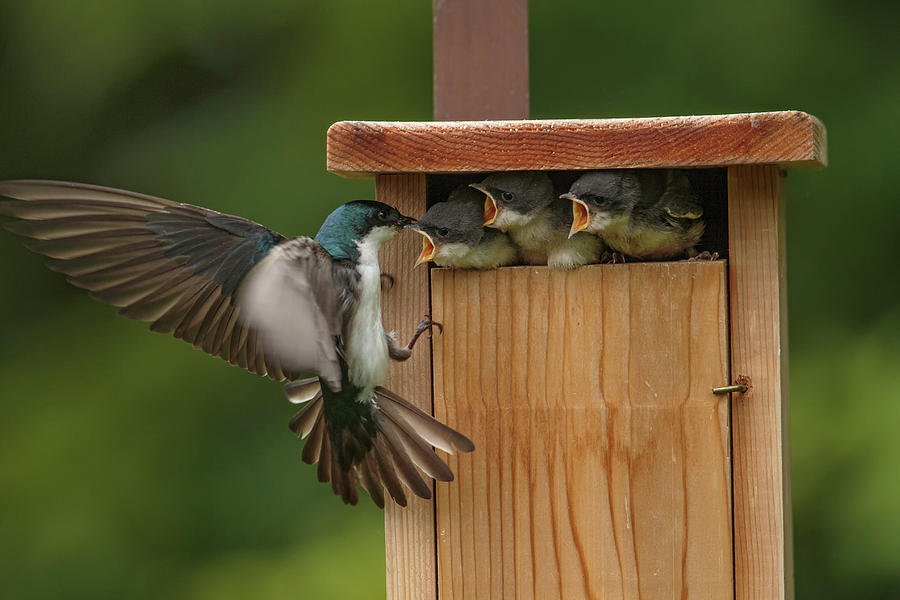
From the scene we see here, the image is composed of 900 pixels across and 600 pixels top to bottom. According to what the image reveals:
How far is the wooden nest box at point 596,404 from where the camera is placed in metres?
2.13

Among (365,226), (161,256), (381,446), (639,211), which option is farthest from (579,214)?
(161,256)

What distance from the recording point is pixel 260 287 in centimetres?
211

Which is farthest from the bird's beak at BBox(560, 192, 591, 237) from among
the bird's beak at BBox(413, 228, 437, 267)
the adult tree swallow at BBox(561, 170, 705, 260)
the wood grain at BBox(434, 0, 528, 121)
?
the wood grain at BBox(434, 0, 528, 121)

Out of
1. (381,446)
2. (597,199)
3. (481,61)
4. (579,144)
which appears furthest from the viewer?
(481,61)

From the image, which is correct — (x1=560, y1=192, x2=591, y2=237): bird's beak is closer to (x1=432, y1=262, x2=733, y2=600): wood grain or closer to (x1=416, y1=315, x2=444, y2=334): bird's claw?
(x1=432, y1=262, x2=733, y2=600): wood grain

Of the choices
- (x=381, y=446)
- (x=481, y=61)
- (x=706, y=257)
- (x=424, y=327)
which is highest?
(x=481, y=61)

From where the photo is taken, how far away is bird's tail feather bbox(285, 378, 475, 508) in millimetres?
2199

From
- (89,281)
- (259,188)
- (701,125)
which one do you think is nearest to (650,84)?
(259,188)

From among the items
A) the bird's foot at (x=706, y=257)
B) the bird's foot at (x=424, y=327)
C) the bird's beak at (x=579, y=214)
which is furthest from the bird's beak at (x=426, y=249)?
the bird's foot at (x=706, y=257)

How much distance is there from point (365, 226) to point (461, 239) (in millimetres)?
173

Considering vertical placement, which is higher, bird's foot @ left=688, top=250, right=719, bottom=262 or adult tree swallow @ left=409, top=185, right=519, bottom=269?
adult tree swallow @ left=409, top=185, right=519, bottom=269

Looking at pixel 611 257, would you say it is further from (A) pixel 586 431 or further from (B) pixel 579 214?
(A) pixel 586 431

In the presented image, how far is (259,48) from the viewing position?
4180 mm

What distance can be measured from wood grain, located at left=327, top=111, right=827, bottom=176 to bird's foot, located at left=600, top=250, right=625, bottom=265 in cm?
24
